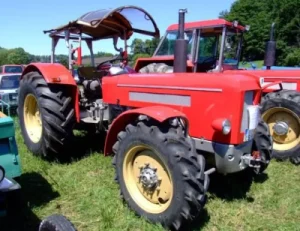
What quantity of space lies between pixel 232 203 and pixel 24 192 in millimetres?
2136

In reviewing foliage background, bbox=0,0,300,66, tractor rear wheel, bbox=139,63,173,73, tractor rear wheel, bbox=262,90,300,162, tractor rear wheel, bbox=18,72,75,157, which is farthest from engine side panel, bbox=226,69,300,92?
foliage background, bbox=0,0,300,66

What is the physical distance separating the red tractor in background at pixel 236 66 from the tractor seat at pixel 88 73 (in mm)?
1272

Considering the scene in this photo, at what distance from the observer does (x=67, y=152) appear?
4668 millimetres

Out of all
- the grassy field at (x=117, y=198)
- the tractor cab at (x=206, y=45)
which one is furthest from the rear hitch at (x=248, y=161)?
the tractor cab at (x=206, y=45)

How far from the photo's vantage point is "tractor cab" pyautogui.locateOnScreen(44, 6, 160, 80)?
4.23 meters

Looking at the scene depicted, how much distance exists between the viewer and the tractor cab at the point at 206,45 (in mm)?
6227

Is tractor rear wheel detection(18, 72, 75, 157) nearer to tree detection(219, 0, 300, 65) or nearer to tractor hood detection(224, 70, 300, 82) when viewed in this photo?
tractor hood detection(224, 70, 300, 82)

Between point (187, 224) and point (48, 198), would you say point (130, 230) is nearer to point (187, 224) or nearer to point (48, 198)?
point (187, 224)

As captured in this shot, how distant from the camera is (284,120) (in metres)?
4.73

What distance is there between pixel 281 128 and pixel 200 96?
215cm

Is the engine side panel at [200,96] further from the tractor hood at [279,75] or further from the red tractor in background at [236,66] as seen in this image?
the tractor hood at [279,75]

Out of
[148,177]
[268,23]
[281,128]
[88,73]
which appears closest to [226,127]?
[148,177]

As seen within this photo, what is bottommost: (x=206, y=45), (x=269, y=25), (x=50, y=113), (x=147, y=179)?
(x=147, y=179)

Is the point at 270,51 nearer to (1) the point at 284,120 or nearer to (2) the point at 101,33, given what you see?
(1) the point at 284,120
